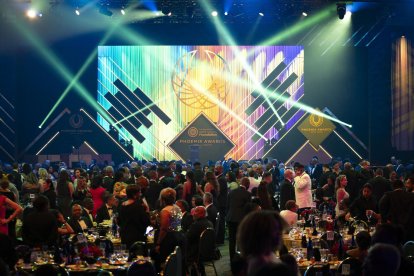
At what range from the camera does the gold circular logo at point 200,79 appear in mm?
25875

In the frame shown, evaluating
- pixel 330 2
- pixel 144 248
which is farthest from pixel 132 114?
pixel 144 248

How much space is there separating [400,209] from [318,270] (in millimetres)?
2775

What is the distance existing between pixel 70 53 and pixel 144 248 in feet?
60.9

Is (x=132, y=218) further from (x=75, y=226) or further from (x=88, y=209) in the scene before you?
(x=88, y=209)

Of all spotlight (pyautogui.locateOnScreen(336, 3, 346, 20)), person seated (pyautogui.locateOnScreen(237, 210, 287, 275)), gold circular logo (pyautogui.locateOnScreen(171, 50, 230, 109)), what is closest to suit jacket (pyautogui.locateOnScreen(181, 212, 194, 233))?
person seated (pyautogui.locateOnScreen(237, 210, 287, 275))

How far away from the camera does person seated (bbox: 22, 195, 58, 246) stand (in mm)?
8375

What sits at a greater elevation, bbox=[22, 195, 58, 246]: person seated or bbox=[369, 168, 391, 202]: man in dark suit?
bbox=[369, 168, 391, 202]: man in dark suit

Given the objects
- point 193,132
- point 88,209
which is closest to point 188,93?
point 193,132

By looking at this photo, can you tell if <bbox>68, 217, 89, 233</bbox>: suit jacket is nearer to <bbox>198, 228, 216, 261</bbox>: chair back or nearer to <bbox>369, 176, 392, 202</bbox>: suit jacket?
<bbox>198, 228, 216, 261</bbox>: chair back

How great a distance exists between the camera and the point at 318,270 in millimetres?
7020

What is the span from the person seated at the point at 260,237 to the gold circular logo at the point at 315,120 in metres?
22.3

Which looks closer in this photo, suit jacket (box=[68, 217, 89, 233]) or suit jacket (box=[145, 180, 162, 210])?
suit jacket (box=[68, 217, 89, 233])

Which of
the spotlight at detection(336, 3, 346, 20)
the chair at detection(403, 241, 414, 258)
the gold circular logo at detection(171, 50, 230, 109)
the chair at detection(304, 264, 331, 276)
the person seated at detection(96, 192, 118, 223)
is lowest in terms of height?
the chair at detection(304, 264, 331, 276)

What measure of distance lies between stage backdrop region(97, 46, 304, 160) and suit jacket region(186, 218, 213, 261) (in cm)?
1646
